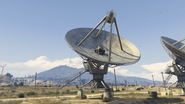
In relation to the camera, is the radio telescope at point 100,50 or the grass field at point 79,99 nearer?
the grass field at point 79,99

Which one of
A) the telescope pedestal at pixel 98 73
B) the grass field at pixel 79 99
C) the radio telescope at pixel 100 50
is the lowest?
the grass field at pixel 79 99

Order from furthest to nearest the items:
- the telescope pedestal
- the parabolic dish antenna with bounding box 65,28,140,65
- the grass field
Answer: the telescope pedestal → the parabolic dish antenna with bounding box 65,28,140,65 → the grass field

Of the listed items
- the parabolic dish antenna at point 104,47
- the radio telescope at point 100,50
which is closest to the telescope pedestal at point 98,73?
the radio telescope at point 100,50

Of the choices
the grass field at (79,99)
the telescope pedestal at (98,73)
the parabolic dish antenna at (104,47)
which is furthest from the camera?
the telescope pedestal at (98,73)

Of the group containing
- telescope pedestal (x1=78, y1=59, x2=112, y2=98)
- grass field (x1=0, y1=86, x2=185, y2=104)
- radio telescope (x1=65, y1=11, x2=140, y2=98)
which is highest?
radio telescope (x1=65, y1=11, x2=140, y2=98)

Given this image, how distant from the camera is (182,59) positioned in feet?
156

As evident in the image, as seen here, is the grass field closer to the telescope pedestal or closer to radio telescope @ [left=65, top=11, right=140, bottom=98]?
the telescope pedestal

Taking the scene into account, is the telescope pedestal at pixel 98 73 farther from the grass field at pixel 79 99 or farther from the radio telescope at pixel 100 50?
the grass field at pixel 79 99

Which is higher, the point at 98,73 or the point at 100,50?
the point at 100,50

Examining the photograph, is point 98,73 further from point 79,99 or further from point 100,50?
point 79,99

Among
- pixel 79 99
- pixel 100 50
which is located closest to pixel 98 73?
pixel 100 50

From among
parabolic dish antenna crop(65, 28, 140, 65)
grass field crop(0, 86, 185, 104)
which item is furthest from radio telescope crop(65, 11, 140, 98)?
grass field crop(0, 86, 185, 104)

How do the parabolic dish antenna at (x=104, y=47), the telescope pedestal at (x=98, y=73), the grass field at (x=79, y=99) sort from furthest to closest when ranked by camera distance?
1. the telescope pedestal at (x=98, y=73)
2. the parabolic dish antenna at (x=104, y=47)
3. the grass field at (x=79, y=99)

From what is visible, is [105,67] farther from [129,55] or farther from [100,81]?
[129,55]
